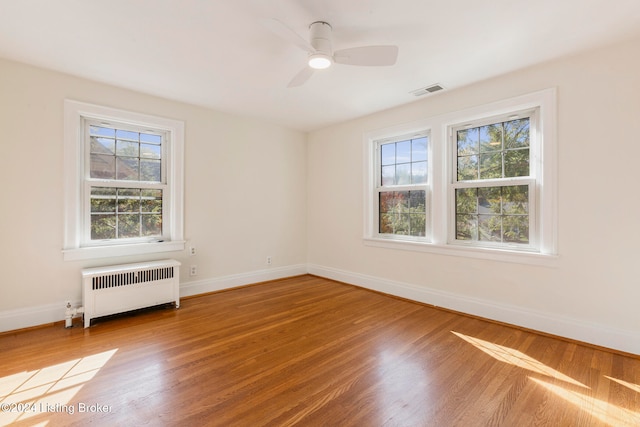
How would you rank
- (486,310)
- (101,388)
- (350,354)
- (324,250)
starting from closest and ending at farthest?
(101,388)
(350,354)
(486,310)
(324,250)

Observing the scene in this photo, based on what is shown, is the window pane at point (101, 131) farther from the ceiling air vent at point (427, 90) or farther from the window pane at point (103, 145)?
the ceiling air vent at point (427, 90)

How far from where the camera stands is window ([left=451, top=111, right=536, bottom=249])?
292 centimetres

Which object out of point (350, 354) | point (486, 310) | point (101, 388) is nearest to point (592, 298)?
point (486, 310)

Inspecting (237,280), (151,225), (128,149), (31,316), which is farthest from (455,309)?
(31,316)

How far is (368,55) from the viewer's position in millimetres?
2152

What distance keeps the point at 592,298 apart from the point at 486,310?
2.84ft

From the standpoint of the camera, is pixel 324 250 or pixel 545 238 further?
pixel 324 250

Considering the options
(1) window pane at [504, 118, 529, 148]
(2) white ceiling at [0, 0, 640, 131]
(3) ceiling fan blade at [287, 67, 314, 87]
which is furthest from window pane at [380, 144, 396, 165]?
(3) ceiling fan blade at [287, 67, 314, 87]

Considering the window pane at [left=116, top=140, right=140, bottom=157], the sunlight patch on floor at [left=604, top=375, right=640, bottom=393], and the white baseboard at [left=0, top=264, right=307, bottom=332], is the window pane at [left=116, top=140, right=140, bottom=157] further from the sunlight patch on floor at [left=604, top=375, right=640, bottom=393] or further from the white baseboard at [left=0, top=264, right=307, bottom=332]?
the sunlight patch on floor at [left=604, top=375, right=640, bottom=393]

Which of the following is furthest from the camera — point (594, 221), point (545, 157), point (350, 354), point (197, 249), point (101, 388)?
point (197, 249)

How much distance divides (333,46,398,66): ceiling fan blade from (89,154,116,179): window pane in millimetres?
2795

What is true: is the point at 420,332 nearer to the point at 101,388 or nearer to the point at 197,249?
the point at 101,388

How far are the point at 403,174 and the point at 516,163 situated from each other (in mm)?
1323

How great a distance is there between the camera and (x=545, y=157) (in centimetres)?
271
